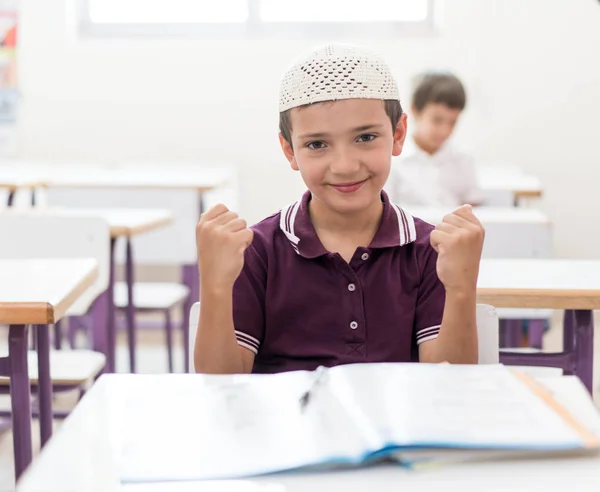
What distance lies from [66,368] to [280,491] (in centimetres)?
170

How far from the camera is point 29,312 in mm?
1453

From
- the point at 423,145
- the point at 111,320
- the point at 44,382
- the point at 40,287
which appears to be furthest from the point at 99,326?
the point at 423,145

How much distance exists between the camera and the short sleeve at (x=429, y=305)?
4.44 feet

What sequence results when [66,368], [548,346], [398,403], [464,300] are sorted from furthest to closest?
[548,346]
[66,368]
[464,300]
[398,403]

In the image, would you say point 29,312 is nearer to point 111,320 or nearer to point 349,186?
point 349,186

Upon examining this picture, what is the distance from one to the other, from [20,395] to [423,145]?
219cm

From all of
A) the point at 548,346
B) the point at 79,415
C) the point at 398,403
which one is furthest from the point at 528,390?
the point at 548,346

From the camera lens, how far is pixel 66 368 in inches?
90.0

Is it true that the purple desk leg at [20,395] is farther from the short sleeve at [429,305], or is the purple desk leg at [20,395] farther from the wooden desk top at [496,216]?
the wooden desk top at [496,216]

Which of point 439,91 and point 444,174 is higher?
point 439,91

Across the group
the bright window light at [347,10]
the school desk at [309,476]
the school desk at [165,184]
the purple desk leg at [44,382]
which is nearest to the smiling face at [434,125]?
the school desk at [165,184]

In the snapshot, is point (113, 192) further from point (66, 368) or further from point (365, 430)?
point (365, 430)

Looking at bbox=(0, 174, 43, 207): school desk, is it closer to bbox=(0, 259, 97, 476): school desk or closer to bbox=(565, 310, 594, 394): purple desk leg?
bbox=(0, 259, 97, 476): school desk

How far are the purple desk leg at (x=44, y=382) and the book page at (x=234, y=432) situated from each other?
0.93 meters
